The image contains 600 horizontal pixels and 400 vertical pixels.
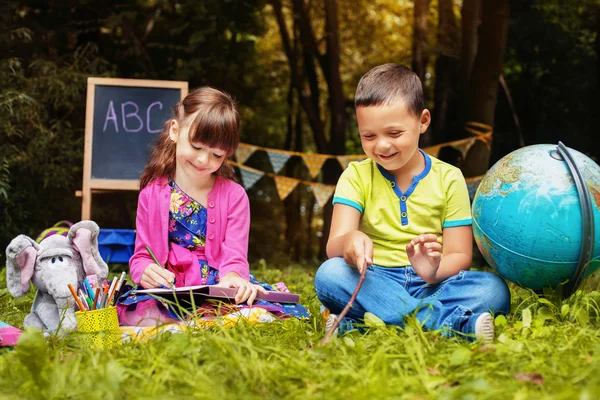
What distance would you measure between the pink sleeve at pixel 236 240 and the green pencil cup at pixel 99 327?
0.72 metres

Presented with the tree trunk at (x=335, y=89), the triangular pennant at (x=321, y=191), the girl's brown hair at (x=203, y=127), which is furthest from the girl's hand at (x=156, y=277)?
the tree trunk at (x=335, y=89)

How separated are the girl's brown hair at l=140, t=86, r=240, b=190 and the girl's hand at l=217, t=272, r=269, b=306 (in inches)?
23.3

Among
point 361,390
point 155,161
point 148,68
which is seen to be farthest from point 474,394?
point 148,68

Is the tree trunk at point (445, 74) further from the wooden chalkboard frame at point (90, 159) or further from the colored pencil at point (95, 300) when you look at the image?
the colored pencil at point (95, 300)

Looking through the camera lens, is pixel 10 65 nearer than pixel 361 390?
No

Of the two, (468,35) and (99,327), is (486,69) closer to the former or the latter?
(468,35)

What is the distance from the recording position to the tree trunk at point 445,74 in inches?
340

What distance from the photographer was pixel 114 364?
73.9 inches

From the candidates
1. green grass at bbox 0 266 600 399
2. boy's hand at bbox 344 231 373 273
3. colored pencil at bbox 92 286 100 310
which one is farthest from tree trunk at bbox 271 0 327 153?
green grass at bbox 0 266 600 399

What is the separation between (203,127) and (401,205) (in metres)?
0.98

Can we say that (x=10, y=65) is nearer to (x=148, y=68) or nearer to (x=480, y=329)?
(x=148, y=68)

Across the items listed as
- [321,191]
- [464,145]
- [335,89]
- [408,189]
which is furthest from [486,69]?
[408,189]

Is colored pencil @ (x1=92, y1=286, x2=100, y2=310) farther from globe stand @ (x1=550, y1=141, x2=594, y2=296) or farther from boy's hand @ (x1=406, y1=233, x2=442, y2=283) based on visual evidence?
globe stand @ (x1=550, y1=141, x2=594, y2=296)

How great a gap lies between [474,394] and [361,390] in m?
0.28
